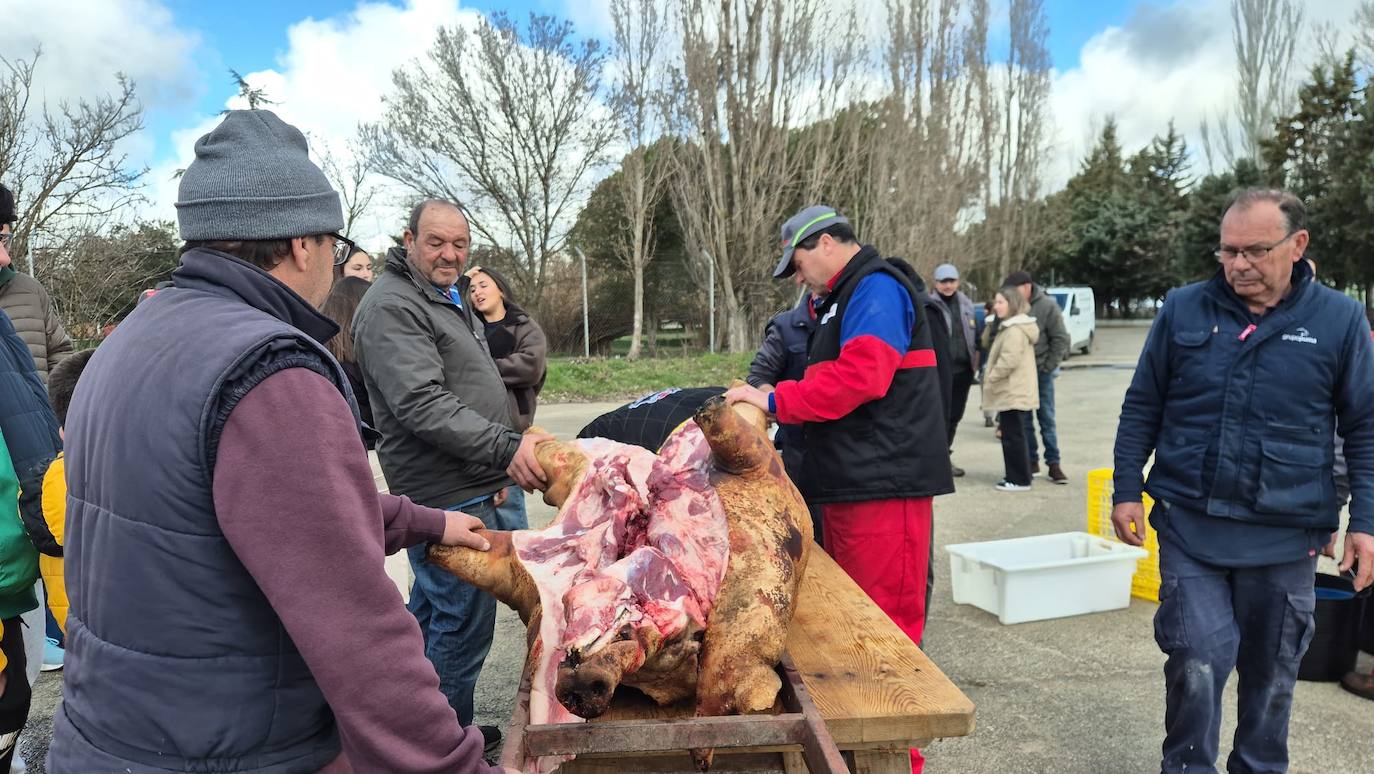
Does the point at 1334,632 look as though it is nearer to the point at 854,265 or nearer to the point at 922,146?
the point at 854,265

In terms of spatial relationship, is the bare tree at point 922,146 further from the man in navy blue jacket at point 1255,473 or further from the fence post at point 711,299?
the man in navy blue jacket at point 1255,473

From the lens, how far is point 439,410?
2941 mm

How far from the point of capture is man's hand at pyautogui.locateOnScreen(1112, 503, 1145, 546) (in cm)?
307

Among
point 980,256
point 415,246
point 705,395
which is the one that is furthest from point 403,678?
point 980,256

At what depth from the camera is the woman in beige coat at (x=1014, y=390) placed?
7.66m

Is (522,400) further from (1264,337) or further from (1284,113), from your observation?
(1284,113)

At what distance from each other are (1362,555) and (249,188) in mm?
3228

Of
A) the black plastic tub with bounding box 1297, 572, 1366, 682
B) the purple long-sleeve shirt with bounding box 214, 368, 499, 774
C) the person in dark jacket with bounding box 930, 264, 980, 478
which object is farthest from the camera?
the person in dark jacket with bounding box 930, 264, 980, 478

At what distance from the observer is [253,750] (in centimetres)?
132

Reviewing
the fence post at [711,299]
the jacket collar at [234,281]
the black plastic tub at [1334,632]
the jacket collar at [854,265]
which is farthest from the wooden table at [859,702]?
the fence post at [711,299]

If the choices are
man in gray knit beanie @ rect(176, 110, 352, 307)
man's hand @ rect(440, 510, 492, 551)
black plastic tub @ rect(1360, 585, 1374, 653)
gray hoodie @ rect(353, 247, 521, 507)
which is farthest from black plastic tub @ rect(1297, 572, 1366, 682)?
man in gray knit beanie @ rect(176, 110, 352, 307)

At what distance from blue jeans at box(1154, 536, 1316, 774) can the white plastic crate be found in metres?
1.76

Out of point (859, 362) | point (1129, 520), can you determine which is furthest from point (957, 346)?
point (859, 362)

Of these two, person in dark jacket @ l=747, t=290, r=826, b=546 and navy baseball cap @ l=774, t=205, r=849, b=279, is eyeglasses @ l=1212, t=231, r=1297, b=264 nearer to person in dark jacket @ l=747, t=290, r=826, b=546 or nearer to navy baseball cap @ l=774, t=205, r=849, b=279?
navy baseball cap @ l=774, t=205, r=849, b=279
